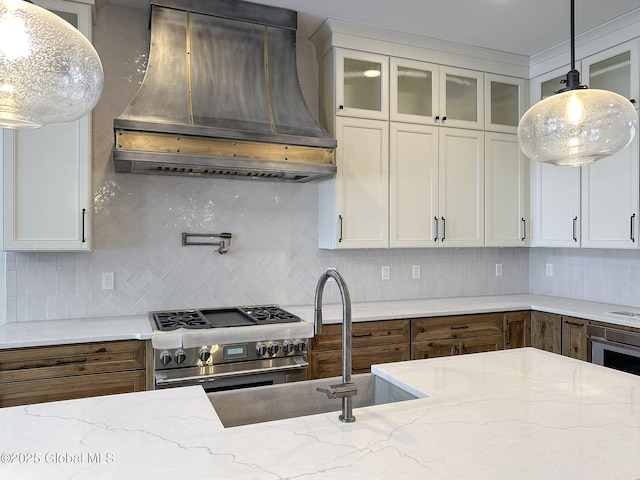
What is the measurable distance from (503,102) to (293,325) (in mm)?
2516

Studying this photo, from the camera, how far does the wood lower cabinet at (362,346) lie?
2.87 m

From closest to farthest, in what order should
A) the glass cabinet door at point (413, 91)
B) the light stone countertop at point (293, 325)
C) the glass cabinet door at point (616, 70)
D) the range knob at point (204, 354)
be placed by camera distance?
the light stone countertop at point (293, 325) < the range knob at point (204, 354) < the glass cabinet door at point (616, 70) < the glass cabinet door at point (413, 91)

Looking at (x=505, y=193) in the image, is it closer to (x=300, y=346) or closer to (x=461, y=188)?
(x=461, y=188)

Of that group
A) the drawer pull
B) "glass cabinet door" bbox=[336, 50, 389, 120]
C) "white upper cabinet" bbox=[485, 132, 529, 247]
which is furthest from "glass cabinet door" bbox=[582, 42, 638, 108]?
the drawer pull

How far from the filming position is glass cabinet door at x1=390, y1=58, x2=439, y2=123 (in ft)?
11.2

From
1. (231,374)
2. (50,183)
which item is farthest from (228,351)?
(50,183)

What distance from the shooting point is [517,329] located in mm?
3436

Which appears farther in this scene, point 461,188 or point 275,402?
point 461,188

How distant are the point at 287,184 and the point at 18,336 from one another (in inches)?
73.4

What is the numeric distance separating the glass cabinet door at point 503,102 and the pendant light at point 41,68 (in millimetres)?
3282

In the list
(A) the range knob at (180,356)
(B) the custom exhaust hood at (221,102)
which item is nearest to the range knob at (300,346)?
(A) the range knob at (180,356)

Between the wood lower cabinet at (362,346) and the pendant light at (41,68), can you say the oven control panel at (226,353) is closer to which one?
the wood lower cabinet at (362,346)

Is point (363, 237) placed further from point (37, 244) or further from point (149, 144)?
point (37, 244)

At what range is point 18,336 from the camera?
94.1 inches
